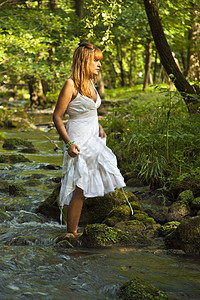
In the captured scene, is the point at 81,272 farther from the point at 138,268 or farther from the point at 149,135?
the point at 149,135

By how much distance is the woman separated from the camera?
4.56 metres

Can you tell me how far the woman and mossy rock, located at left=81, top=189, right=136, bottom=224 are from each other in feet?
3.50

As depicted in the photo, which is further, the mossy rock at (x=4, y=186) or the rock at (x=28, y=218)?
the mossy rock at (x=4, y=186)

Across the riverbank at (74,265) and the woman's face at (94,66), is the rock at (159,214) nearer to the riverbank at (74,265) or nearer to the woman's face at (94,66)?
the riverbank at (74,265)

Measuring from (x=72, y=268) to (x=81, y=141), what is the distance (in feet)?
4.75

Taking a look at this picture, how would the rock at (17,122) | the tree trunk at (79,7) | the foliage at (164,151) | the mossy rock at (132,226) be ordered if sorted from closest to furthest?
the mossy rock at (132,226) → the foliage at (164,151) → the rock at (17,122) → the tree trunk at (79,7)

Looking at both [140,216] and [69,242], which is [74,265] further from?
[140,216]

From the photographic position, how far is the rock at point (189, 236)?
4332mm

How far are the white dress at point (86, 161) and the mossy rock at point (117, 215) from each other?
2.45ft

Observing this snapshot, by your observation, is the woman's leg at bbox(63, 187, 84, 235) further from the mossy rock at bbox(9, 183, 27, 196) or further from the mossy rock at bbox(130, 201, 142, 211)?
the mossy rock at bbox(9, 183, 27, 196)

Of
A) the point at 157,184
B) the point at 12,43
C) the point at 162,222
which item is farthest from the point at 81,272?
the point at 12,43

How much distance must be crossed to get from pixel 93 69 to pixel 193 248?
2312 millimetres

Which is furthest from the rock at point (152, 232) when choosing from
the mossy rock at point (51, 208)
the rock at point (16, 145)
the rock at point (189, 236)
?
the rock at point (16, 145)

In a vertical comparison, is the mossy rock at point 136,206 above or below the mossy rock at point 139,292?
below
